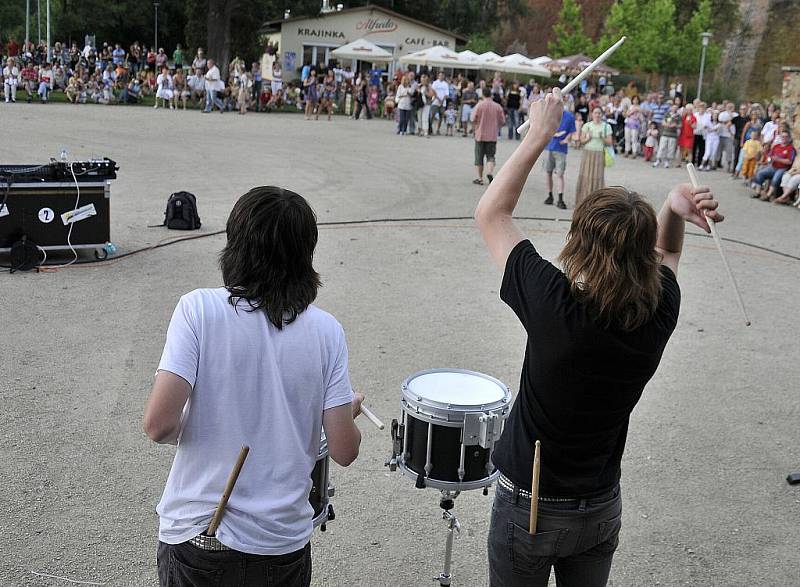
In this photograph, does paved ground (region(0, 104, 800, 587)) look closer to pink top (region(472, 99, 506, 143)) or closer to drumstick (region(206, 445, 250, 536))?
drumstick (region(206, 445, 250, 536))

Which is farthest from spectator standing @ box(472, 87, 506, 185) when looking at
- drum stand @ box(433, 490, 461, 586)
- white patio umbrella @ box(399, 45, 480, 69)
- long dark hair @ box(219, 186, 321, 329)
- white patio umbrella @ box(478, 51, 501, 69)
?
white patio umbrella @ box(399, 45, 480, 69)

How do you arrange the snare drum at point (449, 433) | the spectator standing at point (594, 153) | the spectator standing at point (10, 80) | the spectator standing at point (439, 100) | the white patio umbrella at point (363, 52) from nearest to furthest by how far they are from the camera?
the snare drum at point (449, 433) < the spectator standing at point (594, 153) < the spectator standing at point (439, 100) < the spectator standing at point (10, 80) < the white patio umbrella at point (363, 52)

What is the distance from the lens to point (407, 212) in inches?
545

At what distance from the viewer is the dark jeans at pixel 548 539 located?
2816 mm

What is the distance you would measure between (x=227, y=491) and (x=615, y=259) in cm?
132

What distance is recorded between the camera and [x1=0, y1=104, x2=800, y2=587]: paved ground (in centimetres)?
445

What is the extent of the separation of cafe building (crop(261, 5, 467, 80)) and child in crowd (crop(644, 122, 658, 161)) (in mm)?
22164

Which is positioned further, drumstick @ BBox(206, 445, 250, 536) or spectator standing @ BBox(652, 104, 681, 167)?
spectator standing @ BBox(652, 104, 681, 167)

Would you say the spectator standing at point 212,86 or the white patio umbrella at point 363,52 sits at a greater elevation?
the white patio umbrella at point 363,52

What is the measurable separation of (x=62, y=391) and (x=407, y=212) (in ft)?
27.2

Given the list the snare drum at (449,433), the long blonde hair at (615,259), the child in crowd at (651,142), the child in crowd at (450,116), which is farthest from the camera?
the child in crowd at (450,116)

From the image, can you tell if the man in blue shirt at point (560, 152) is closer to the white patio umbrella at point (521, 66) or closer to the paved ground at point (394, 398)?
the paved ground at point (394, 398)

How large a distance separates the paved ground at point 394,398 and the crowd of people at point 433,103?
6.94m

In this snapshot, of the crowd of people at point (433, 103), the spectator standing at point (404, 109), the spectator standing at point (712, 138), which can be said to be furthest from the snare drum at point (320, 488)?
the spectator standing at point (404, 109)
